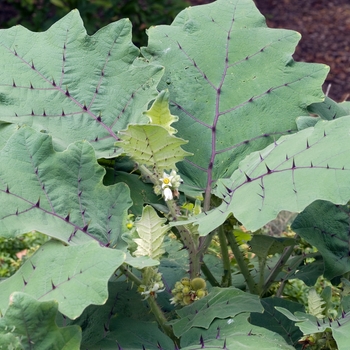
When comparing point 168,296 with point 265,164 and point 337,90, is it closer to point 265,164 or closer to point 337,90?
point 265,164

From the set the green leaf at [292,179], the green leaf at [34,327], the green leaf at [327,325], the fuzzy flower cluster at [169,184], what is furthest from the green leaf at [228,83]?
the green leaf at [34,327]

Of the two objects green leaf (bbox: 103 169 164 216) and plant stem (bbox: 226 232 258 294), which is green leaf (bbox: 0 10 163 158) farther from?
plant stem (bbox: 226 232 258 294)

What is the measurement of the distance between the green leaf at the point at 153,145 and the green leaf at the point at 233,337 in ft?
1.07

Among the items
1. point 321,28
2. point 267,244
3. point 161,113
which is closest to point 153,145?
point 161,113

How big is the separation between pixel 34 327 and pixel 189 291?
1.32 feet

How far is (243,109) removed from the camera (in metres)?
1.51

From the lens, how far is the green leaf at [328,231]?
145cm

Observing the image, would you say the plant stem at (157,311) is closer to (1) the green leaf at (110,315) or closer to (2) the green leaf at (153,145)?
(1) the green leaf at (110,315)

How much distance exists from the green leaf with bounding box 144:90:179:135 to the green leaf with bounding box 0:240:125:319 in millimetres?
311

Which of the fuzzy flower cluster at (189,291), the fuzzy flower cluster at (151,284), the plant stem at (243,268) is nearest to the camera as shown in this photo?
the fuzzy flower cluster at (151,284)

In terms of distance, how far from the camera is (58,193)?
1.25 m

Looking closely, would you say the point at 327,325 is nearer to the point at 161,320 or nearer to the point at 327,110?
the point at 161,320

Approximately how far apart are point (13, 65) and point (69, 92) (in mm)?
145

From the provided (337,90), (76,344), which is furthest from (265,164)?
(337,90)
